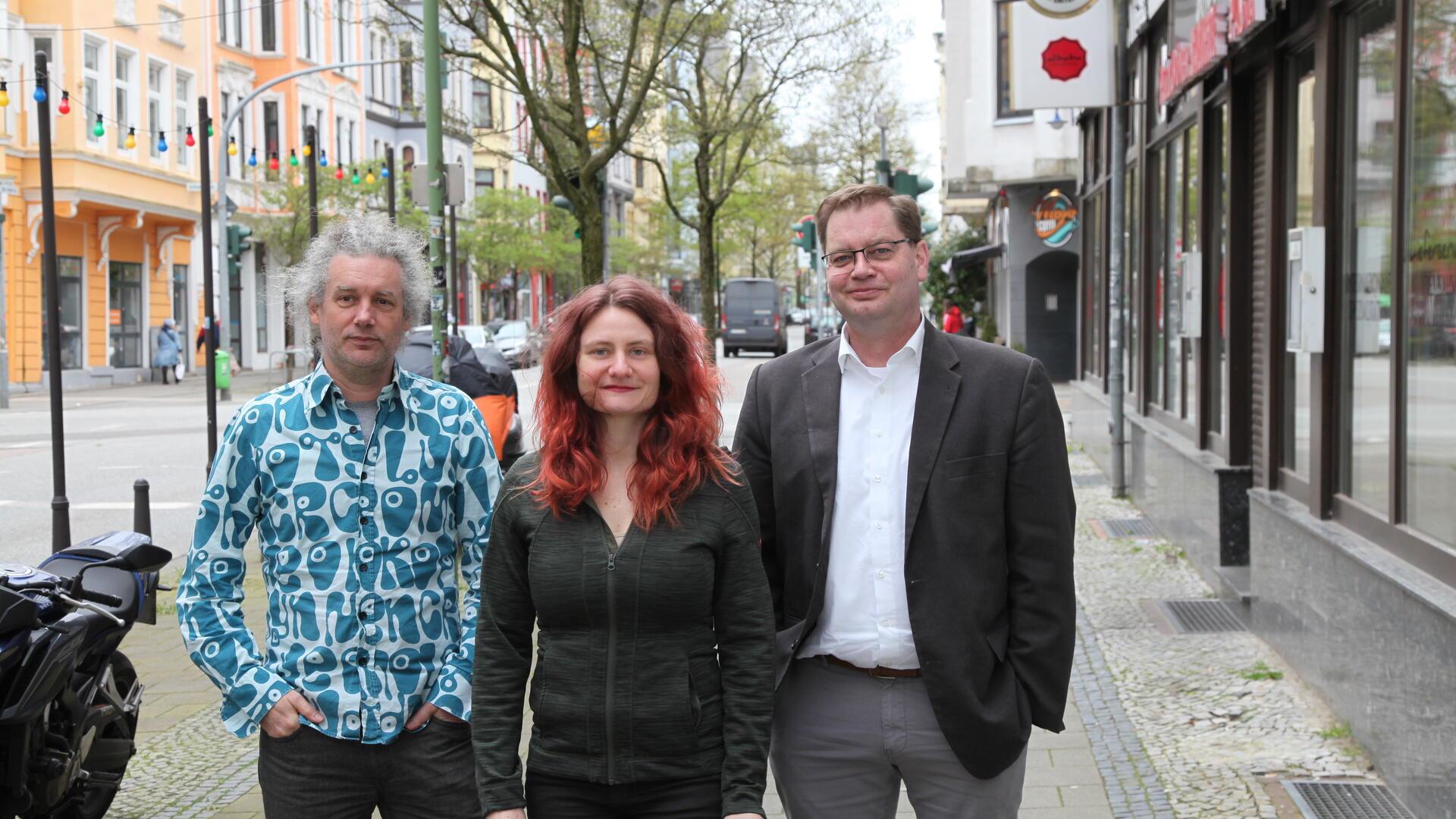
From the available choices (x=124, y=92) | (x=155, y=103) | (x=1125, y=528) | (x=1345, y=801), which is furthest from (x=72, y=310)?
(x=1345, y=801)

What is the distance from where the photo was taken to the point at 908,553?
312 centimetres

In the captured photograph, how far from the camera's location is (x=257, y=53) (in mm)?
47125

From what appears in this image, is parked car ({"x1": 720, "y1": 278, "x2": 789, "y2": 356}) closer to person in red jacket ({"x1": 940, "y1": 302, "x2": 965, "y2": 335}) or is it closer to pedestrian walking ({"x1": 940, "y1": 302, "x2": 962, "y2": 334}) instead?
person in red jacket ({"x1": 940, "y1": 302, "x2": 965, "y2": 335})

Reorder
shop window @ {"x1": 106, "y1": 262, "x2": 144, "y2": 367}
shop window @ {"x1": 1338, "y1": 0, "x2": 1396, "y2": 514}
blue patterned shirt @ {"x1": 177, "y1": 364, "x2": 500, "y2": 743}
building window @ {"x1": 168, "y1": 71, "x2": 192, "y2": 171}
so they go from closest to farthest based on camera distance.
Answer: blue patterned shirt @ {"x1": 177, "y1": 364, "x2": 500, "y2": 743}, shop window @ {"x1": 1338, "y1": 0, "x2": 1396, "y2": 514}, shop window @ {"x1": 106, "y1": 262, "x2": 144, "y2": 367}, building window @ {"x1": 168, "y1": 71, "x2": 192, "y2": 171}

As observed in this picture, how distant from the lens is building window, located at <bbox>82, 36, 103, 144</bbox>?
35906 mm

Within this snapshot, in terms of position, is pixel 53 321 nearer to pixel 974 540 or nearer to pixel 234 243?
pixel 974 540

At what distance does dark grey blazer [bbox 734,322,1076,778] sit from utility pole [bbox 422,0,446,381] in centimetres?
800

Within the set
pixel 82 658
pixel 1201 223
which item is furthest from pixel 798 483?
pixel 1201 223

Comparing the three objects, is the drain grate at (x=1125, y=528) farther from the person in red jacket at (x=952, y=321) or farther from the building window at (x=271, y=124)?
the building window at (x=271, y=124)

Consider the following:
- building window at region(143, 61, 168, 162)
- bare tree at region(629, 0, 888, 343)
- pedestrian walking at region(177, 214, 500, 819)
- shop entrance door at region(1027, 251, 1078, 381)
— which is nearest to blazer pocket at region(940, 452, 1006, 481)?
pedestrian walking at region(177, 214, 500, 819)

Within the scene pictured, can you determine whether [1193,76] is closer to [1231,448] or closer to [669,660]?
[1231,448]

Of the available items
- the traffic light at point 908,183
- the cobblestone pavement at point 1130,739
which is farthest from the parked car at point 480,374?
the traffic light at point 908,183

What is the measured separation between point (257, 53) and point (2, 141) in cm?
1522

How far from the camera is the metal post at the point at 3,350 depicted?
28.8 m
